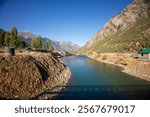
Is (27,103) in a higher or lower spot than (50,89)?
higher

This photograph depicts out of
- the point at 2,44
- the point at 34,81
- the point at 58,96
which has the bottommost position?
the point at 58,96

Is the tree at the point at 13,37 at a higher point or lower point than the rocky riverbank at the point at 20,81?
higher

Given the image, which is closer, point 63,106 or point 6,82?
point 63,106

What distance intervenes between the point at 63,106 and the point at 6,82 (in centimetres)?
1813

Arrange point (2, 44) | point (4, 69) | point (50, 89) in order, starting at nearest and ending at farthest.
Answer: point (4, 69) → point (50, 89) → point (2, 44)

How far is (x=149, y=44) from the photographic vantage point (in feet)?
341

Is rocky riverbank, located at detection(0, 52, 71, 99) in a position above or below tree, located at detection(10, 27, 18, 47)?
below

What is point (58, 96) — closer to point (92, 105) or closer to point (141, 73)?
point (92, 105)

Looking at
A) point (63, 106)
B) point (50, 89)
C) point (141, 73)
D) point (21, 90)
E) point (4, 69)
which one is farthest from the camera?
point (141, 73)

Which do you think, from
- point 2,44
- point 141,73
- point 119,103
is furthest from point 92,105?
point 2,44

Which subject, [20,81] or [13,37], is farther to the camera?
[13,37]

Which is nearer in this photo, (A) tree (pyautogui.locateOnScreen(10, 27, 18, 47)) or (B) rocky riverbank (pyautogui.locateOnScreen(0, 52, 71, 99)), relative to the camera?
(B) rocky riverbank (pyautogui.locateOnScreen(0, 52, 71, 99))

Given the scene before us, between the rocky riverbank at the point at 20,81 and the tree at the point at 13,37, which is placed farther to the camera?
the tree at the point at 13,37

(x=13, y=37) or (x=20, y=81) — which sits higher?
(x=13, y=37)
